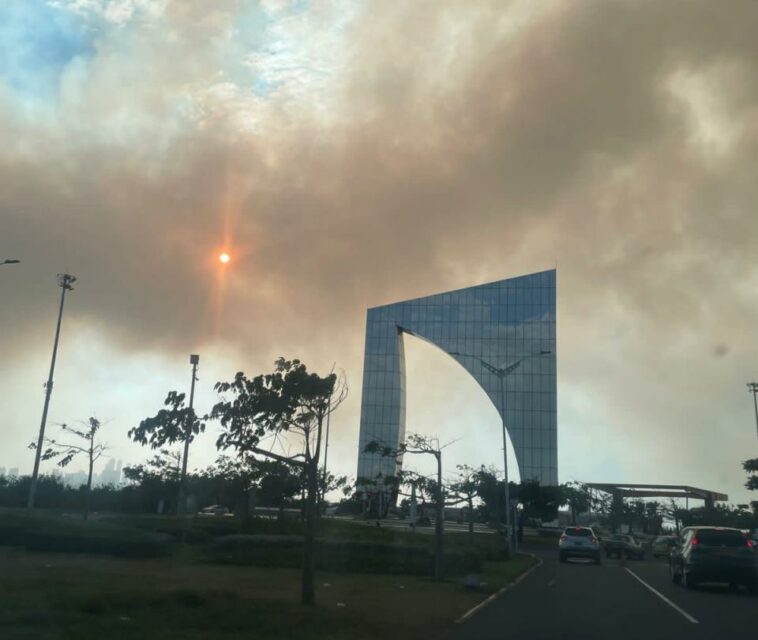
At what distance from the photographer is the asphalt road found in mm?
13156

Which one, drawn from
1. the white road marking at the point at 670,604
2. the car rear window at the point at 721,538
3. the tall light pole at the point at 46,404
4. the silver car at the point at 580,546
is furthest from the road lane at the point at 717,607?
the tall light pole at the point at 46,404

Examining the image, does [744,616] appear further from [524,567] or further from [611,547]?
[611,547]

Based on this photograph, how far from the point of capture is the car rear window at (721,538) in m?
22.7

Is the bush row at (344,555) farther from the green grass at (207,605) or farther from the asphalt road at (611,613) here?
the asphalt road at (611,613)

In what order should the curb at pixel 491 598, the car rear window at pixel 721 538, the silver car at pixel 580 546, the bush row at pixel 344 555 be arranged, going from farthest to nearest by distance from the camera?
1. the silver car at pixel 580 546
2. the bush row at pixel 344 555
3. the car rear window at pixel 721 538
4. the curb at pixel 491 598

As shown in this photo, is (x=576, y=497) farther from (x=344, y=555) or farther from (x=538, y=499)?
(x=344, y=555)

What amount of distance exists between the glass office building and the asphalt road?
66101 millimetres

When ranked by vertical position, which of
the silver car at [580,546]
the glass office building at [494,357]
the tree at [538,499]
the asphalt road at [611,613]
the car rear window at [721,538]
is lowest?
the asphalt road at [611,613]

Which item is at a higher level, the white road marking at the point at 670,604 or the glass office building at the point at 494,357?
the glass office building at the point at 494,357

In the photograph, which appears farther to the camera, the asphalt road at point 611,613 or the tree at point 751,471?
the tree at point 751,471

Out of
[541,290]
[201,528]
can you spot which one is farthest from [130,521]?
[541,290]

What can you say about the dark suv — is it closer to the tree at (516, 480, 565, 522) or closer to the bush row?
the bush row

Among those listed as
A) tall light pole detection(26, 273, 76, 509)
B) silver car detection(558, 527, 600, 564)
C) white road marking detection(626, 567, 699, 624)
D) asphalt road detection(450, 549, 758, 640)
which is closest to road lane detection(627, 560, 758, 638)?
asphalt road detection(450, 549, 758, 640)

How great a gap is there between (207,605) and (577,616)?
7208 millimetres
